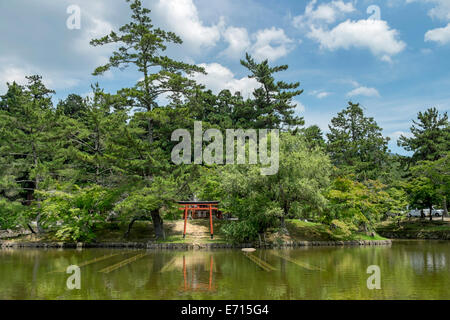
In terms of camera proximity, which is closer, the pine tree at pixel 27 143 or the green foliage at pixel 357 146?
the pine tree at pixel 27 143

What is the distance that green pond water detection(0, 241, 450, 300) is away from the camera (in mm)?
9812

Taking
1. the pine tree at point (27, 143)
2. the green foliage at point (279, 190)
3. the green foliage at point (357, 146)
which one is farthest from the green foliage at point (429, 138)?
the pine tree at point (27, 143)

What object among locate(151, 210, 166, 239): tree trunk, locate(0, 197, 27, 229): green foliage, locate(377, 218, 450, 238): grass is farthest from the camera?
locate(377, 218, 450, 238): grass

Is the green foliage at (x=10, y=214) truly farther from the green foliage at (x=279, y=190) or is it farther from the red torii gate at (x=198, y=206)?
the green foliage at (x=279, y=190)

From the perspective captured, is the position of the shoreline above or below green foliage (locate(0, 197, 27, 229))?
below

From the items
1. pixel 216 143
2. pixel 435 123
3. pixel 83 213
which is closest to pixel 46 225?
pixel 83 213

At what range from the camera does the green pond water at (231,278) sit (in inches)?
386

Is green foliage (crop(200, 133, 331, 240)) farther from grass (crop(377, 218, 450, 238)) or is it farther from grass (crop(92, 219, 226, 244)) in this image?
grass (crop(377, 218, 450, 238))

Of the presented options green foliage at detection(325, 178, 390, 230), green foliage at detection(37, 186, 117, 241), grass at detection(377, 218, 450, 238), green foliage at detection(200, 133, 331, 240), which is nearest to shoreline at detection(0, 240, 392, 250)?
green foliage at detection(37, 186, 117, 241)

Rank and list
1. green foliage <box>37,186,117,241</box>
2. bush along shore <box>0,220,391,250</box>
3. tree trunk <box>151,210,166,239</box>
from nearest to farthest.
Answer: bush along shore <box>0,220,391,250</box>
green foliage <box>37,186,117,241</box>
tree trunk <box>151,210,166,239</box>

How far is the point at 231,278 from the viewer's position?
12.3 metres

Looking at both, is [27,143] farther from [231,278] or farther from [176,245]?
[231,278]

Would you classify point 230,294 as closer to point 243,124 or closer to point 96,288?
point 96,288

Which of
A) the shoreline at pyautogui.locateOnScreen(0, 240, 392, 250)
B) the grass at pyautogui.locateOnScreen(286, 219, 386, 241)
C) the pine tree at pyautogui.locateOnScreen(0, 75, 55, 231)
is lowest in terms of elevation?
the shoreline at pyautogui.locateOnScreen(0, 240, 392, 250)
